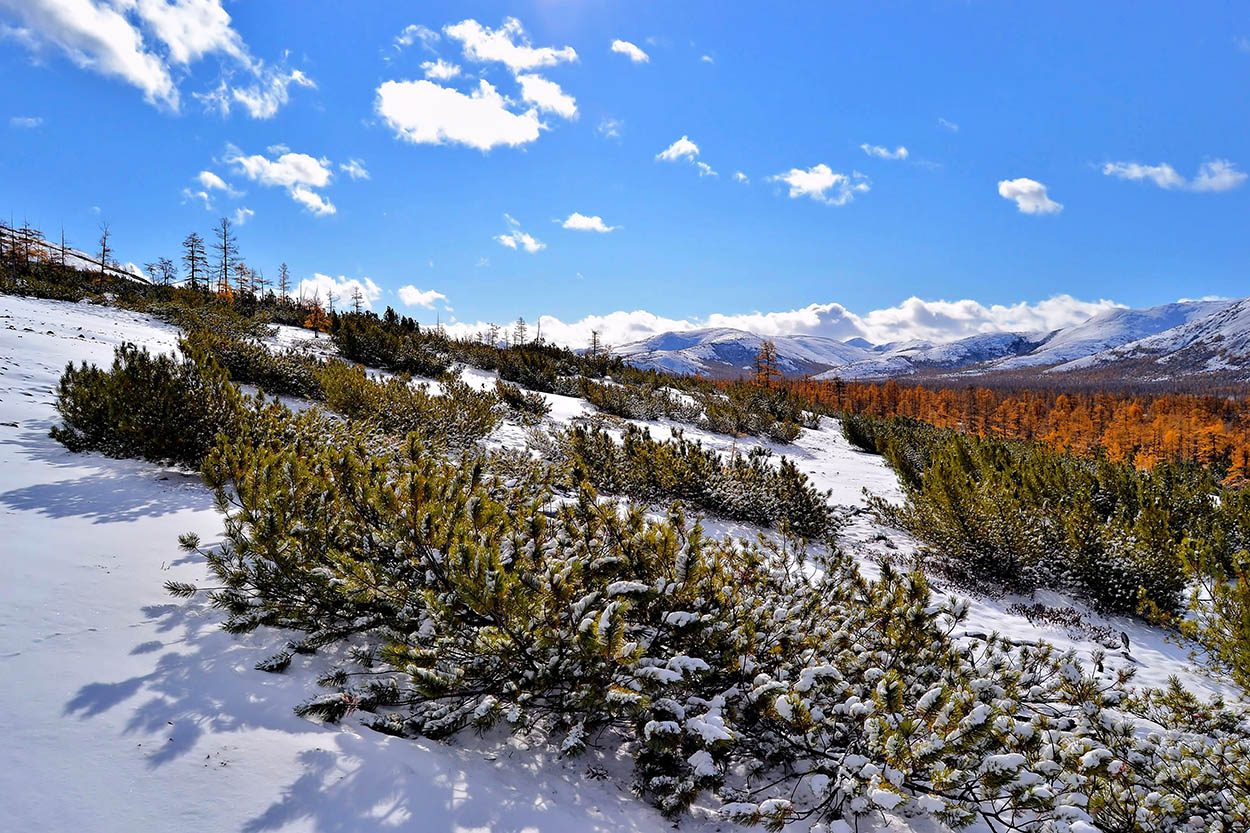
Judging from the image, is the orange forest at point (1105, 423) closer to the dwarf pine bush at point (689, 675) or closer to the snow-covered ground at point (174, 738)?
the dwarf pine bush at point (689, 675)

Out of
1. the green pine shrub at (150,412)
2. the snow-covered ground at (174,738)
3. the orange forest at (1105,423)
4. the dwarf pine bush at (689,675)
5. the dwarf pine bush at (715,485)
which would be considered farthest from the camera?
the orange forest at (1105,423)

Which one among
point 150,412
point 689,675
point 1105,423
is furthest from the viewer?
point 1105,423

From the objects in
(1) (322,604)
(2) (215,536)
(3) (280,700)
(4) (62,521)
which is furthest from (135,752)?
(4) (62,521)

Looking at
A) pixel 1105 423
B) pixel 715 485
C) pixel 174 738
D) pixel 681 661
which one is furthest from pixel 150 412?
pixel 1105 423

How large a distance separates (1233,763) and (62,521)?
6937mm

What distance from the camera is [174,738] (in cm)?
198

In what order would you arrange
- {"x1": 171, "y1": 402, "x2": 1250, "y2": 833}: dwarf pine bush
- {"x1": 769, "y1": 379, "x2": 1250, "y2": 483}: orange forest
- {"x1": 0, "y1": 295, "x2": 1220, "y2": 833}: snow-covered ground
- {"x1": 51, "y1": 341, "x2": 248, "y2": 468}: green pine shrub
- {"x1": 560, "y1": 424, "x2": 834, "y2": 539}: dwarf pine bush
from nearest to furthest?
{"x1": 0, "y1": 295, "x2": 1220, "y2": 833}: snow-covered ground
{"x1": 171, "y1": 402, "x2": 1250, "y2": 833}: dwarf pine bush
{"x1": 51, "y1": 341, "x2": 248, "y2": 468}: green pine shrub
{"x1": 560, "y1": 424, "x2": 834, "y2": 539}: dwarf pine bush
{"x1": 769, "y1": 379, "x2": 1250, "y2": 483}: orange forest

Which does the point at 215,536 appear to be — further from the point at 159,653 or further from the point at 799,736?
the point at 799,736

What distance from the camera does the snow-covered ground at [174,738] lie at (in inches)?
67.6

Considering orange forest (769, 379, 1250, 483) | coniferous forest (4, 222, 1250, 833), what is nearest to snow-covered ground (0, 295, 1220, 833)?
coniferous forest (4, 222, 1250, 833)

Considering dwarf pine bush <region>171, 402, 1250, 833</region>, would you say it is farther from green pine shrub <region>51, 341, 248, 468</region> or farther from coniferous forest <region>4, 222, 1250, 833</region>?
green pine shrub <region>51, 341, 248, 468</region>

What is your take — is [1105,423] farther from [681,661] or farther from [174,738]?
[174,738]

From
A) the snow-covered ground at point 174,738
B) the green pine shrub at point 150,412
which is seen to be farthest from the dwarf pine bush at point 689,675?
the green pine shrub at point 150,412

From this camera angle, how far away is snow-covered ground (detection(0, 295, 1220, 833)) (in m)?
1.72
